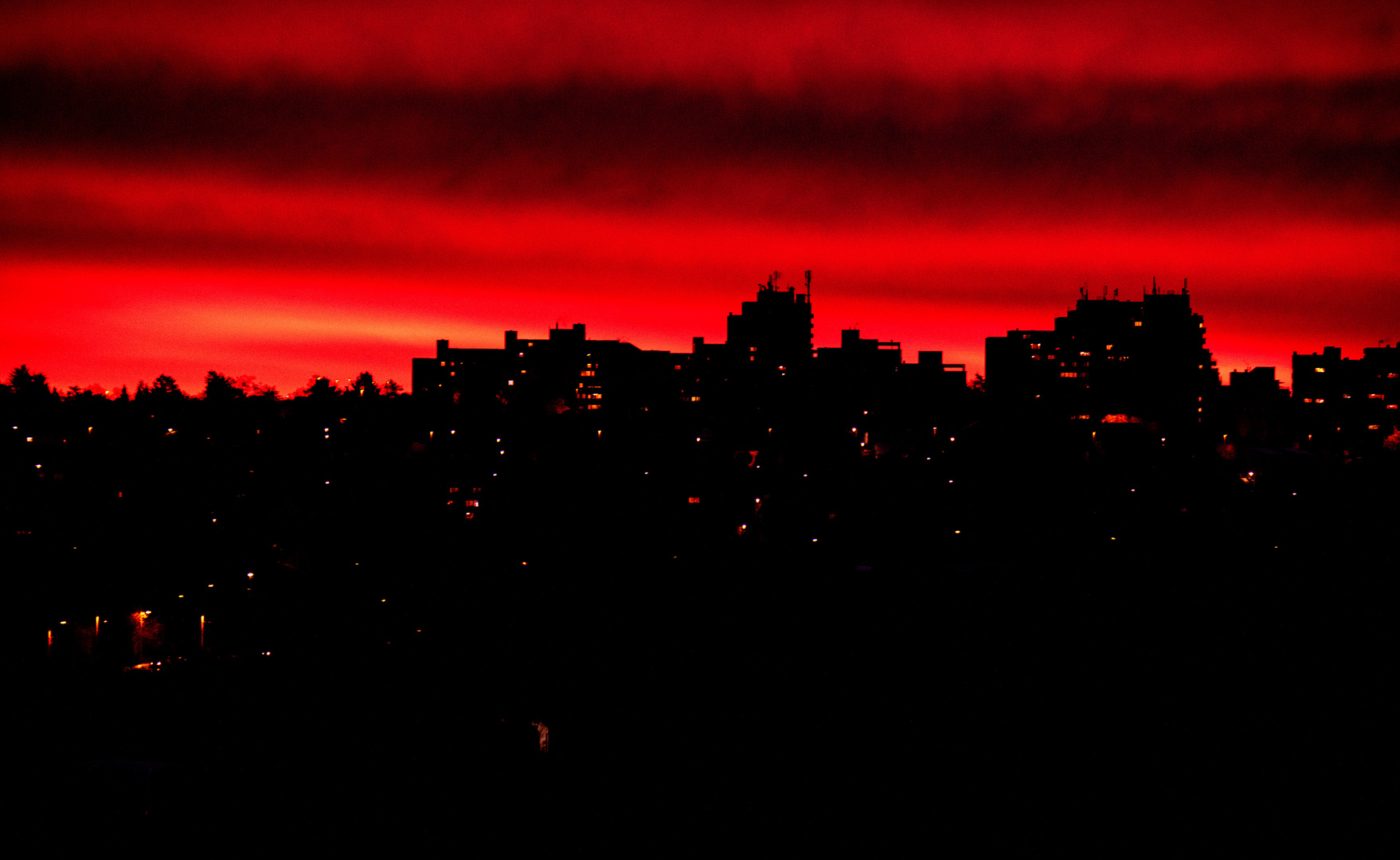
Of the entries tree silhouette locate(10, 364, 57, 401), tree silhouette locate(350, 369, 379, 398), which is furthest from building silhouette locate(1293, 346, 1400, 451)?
tree silhouette locate(10, 364, 57, 401)

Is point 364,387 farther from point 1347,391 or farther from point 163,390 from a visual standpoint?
point 1347,391

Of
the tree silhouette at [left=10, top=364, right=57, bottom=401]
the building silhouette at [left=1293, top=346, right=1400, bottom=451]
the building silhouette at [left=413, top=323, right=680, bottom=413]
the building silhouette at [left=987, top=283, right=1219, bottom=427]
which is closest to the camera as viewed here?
the tree silhouette at [left=10, top=364, right=57, bottom=401]

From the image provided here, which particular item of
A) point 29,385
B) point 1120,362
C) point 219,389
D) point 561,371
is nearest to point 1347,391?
point 1120,362

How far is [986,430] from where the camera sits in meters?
61.4

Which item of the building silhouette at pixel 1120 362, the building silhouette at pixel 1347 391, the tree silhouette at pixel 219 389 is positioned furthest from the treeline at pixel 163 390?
the building silhouette at pixel 1347 391

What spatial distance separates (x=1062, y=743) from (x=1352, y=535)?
1093 inches

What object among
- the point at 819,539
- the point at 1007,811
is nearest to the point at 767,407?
the point at 819,539

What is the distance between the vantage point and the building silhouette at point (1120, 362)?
9188 cm

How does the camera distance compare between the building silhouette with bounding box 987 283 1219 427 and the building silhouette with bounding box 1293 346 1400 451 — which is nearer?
the building silhouette with bounding box 987 283 1219 427

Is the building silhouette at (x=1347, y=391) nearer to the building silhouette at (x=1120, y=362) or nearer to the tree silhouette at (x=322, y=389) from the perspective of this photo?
the building silhouette at (x=1120, y=362)

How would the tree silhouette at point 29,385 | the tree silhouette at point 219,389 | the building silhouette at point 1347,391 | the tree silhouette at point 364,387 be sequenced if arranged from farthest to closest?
the building silhouette at point 1347,391, the tree silhouette at point 364,387, the tree silhouette at point 219,389, the tree silhouette at point 29,385

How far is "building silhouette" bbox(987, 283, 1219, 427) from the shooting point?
91.9 metres

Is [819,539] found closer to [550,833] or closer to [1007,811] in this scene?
[1007,811]

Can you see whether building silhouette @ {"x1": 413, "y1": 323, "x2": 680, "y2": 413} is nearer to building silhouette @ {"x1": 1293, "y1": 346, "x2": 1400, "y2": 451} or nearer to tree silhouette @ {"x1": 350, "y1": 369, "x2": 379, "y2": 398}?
tree silhouette @ {"x1": 350, "y1": 369, "x2": 379, "y2": 398}
